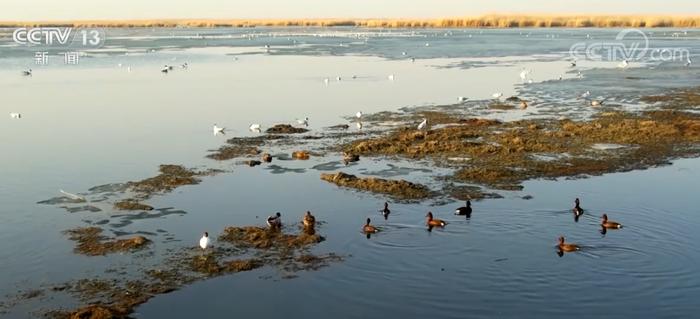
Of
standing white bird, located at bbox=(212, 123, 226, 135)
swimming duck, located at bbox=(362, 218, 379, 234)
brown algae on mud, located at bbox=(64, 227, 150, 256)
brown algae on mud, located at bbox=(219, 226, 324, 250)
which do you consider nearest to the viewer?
brown algae on mud, located at bbox=(64, 227, 150, 256)

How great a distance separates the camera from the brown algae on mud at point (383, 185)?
71.2 feet

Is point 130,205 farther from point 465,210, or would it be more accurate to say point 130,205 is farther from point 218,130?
point 218,130

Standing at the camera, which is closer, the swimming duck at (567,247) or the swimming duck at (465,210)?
the swimming duck at (567,247)

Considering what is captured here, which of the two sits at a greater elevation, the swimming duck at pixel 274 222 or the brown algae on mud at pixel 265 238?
the swimming duck at pixel 274 222

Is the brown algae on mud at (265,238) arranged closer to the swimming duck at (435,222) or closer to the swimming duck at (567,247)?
the swimming duck at (435,222)

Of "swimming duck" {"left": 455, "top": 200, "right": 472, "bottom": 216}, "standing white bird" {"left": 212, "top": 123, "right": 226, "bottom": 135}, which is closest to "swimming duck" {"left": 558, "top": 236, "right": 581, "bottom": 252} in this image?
"swimming duck" {"left": 455, "top": 200, "right": 472, "bottom": 216}

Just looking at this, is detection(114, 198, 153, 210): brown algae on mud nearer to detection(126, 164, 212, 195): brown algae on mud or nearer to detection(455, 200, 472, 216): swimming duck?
detection(126, 164, 212, 195): brown algae on mud

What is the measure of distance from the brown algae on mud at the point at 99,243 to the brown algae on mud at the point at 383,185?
7.31 m

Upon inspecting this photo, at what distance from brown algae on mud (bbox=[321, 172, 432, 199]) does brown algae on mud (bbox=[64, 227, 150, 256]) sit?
7.31m

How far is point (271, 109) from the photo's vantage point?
40.0 m

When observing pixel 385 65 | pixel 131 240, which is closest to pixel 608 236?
pixel 131 240

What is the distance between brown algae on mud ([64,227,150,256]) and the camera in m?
17.1

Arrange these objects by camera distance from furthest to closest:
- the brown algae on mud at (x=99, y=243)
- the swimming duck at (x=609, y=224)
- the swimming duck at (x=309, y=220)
Answer: the swimming duck at (x=309, y=220), the swimming duck at (x=609, y=224), the brown algae on mud at (x=99, y=243)

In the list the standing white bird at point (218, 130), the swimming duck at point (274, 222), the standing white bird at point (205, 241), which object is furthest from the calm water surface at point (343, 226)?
the swimming duck at point (274, 222)
